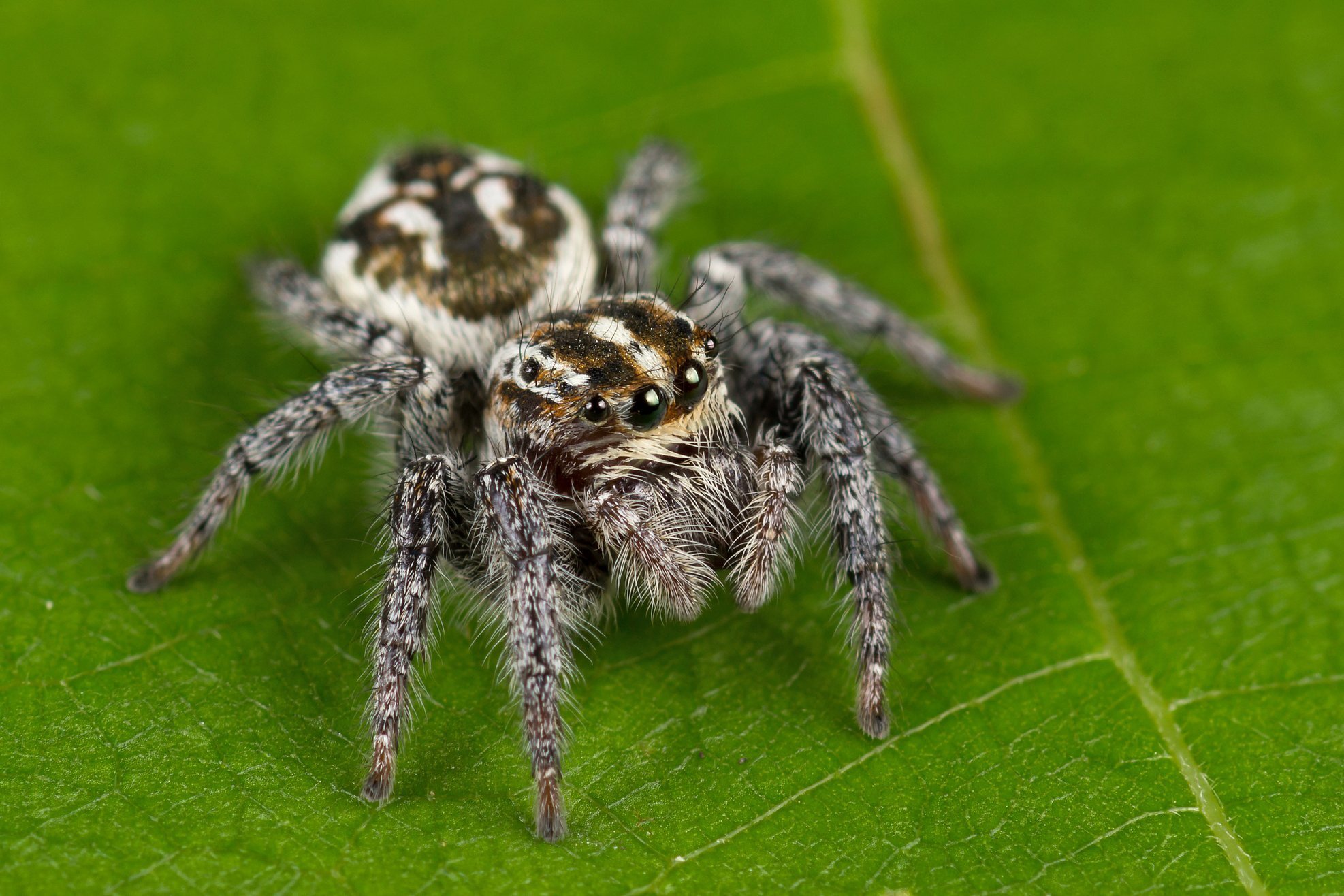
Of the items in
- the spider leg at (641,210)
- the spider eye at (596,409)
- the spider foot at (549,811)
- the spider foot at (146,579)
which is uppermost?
the spider eye at (596,409)

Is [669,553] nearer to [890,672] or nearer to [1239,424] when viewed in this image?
[890,672]

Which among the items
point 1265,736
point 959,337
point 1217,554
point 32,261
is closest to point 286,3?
point 32,261

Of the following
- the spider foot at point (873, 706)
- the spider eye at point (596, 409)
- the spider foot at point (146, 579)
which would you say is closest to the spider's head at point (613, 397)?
the spider eye at point (596, 409)

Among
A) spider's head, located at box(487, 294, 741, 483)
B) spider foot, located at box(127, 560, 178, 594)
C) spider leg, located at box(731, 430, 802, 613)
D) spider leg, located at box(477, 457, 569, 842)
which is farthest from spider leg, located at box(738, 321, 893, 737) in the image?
spider foot, located at box(127, 560, 178, 594)

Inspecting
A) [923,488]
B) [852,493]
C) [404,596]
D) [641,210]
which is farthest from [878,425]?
[404,596]

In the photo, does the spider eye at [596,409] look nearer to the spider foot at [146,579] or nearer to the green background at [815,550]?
the green background at [815,550]

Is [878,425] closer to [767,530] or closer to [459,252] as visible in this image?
[767,530]

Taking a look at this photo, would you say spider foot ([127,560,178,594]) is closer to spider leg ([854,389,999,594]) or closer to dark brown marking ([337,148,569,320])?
dark brown marking ([337,148,569,320])
